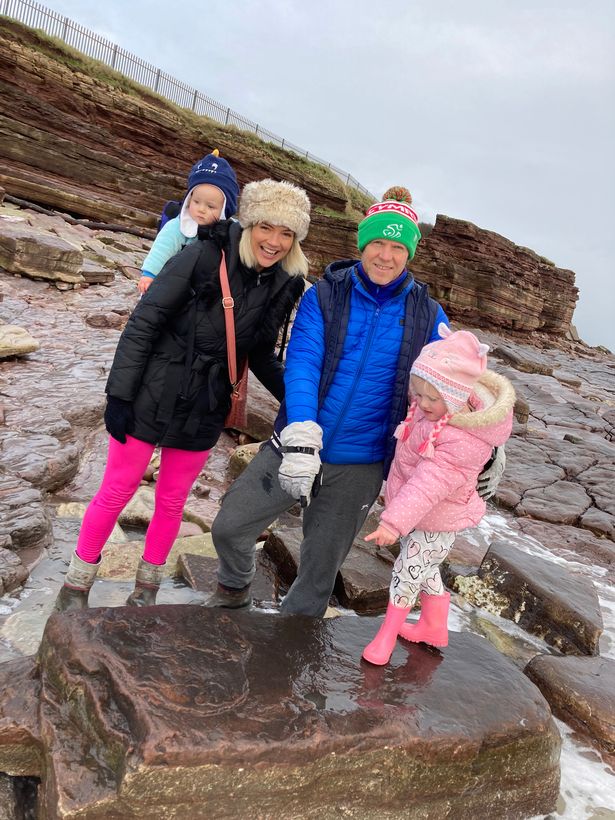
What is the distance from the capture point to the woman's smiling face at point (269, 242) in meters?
2.54

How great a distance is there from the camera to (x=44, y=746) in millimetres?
1872

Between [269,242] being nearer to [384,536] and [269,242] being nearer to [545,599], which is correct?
[384,536]

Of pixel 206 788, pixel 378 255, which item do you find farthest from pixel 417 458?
pixel 206 788

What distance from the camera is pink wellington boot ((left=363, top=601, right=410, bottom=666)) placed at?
2.43 metres

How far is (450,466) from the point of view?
237 cm

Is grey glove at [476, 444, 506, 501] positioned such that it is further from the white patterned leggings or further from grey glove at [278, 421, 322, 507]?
grey glove at [278, 421, 322, 507]

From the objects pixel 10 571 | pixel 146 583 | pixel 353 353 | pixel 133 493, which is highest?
pixel 353 353

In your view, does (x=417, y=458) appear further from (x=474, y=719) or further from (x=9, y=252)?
(x=9, y=252)

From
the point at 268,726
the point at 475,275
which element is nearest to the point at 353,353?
the point at 268,726

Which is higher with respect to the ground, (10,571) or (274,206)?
(274,206)

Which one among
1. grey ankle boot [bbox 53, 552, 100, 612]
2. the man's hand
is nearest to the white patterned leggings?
the man's hand

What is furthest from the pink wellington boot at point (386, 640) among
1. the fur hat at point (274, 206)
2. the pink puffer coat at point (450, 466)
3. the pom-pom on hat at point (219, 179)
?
the pom-pom on hat at point (219, 179)

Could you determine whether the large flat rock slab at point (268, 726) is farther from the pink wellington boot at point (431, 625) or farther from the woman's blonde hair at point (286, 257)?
the woman's blonde hair at point (286, 257)

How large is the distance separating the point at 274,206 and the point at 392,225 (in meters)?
0.51
